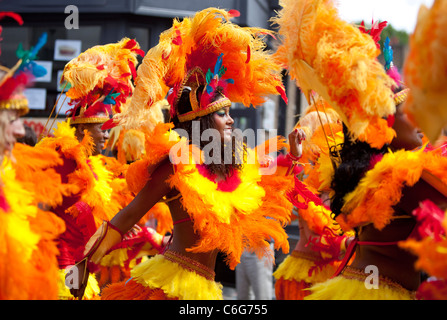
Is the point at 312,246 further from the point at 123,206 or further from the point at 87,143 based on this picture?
the point at 87,143

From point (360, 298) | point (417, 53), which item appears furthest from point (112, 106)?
point (417, 53)

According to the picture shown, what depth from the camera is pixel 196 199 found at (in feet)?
9.97

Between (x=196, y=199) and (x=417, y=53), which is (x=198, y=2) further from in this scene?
(x=417, y=53)

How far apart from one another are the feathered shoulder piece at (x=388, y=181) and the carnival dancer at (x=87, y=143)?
5.89 ft

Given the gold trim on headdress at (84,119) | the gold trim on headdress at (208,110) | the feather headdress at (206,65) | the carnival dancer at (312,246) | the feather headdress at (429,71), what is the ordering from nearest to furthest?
1. the feather headdress at (429,71)
2. the gold trim on headdress at (208,110)
3. the feather headdress at (206,65)
4. the carnival dancer at (312,246)
5. the gold trim on headdress at (84,119)

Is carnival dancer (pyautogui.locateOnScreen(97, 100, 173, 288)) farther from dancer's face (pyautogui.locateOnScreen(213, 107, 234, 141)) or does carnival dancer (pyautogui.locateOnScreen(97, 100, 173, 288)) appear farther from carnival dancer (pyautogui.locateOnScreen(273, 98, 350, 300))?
dancer's face (pyautogui.locateOnScreen(213, 107, 234, 141))

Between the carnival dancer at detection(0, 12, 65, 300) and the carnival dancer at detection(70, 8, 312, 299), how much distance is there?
70 cm

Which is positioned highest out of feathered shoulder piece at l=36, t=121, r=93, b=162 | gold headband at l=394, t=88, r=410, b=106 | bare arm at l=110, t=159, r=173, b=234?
gold headband at l=394, t=88, r=410, b=106

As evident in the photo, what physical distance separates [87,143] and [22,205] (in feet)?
6.59

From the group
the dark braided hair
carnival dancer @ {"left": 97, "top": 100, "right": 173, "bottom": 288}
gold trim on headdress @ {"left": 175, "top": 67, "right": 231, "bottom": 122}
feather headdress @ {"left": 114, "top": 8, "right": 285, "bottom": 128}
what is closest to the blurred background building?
carnival dancer @ {"left": 97, "top": 100, "right": 173, "bottom": 288}

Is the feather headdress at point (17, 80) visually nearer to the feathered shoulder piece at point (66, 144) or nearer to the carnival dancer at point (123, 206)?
the feathered shoulder piece at point (66, 144)

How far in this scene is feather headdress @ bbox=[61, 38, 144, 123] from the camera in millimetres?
4105

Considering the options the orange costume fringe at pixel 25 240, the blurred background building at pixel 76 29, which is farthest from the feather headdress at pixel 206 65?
the blurred background building at pixel 76 29

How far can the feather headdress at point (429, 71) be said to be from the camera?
185 centimetres
